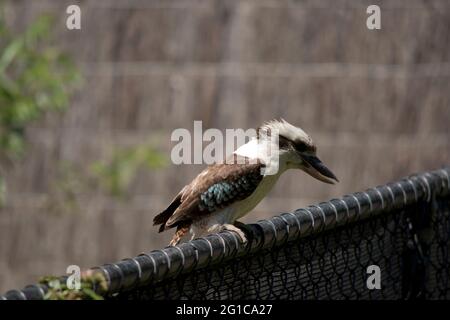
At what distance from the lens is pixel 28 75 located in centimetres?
750

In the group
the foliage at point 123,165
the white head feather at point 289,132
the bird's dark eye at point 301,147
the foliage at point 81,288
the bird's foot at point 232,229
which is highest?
the white head feather at point 289,132

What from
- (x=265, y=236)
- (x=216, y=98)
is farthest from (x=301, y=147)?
(x=216, y=98)

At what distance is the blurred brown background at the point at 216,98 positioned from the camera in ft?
26.2

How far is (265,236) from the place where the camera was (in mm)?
3730

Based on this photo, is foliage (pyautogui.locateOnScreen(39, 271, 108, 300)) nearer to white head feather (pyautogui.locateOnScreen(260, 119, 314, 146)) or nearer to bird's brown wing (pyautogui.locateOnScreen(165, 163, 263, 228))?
bird's brown wing (pyautogui.locateOnScreen(165, 163, 263, 228))

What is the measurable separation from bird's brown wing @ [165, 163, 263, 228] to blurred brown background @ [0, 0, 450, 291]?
3.19 meters

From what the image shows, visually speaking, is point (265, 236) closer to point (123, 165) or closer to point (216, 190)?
point (216, 190)

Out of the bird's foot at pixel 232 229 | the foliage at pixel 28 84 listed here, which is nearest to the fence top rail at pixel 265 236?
the bird's foot at pixel 232 229

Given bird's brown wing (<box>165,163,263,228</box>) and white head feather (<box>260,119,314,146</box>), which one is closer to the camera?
bird's brown wing (<box>165,163,263,228</box>)

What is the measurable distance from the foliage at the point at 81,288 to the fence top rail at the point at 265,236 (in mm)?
22

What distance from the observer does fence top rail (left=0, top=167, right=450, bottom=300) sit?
9.75 ft

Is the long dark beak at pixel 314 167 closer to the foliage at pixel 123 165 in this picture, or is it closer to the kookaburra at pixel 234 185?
the kookaburra at pixel 234 185

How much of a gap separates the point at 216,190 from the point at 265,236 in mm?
1200

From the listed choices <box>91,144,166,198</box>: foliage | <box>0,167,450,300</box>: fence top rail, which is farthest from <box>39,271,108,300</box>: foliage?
<box>91,144,166,198</box>: foliage
